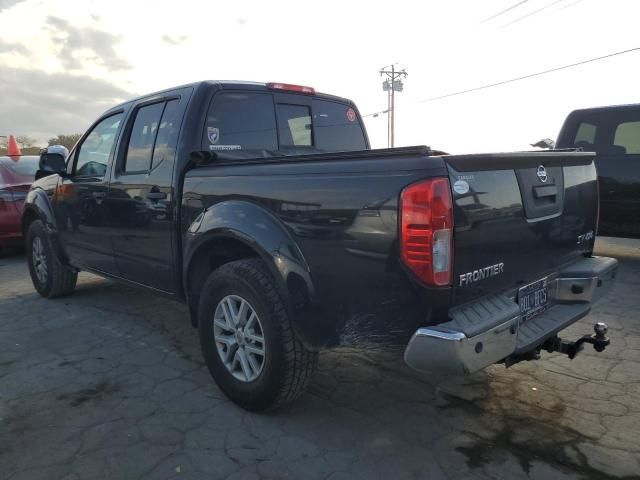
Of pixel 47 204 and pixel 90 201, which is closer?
pixel 90 201

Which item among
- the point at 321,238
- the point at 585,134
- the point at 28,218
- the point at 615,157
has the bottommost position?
the point at 28,218

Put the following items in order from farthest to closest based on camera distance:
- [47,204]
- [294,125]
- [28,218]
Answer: [28,218]
[47,204]
[294,125]

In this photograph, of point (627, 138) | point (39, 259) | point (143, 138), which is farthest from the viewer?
point (627, 138)

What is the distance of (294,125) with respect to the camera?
4.04 metres

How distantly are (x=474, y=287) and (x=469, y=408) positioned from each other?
3.44 feet

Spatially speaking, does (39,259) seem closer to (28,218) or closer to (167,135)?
(28,218)

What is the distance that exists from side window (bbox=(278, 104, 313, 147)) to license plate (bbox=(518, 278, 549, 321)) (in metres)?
2.15

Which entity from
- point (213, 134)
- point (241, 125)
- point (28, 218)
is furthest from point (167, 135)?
point (28, 218)

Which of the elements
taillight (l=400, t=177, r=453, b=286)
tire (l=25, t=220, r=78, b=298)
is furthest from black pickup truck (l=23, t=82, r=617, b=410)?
tire (l=25, t=220, r=78, b=298)

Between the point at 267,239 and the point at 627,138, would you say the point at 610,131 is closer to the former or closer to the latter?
the point at 627,138

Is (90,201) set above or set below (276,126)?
below

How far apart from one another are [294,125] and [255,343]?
1936mm

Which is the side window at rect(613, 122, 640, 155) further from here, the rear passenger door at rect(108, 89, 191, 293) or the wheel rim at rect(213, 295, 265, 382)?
the wheel rim at rect(213, 295, 265, 382)

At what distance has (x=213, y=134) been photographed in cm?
346
